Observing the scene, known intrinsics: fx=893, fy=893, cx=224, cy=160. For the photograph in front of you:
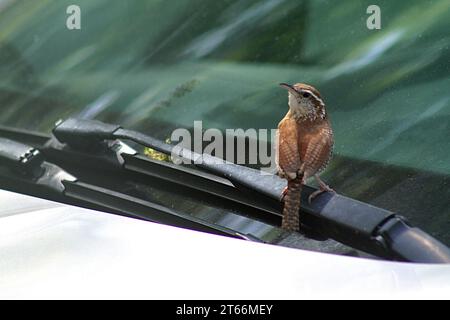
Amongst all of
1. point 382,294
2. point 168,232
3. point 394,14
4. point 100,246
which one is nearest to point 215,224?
point 168,232

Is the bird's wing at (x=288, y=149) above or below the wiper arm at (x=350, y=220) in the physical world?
above

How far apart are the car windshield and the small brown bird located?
33mm

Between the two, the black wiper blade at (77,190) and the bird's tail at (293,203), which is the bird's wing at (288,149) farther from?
the black wiper blade at (77,190)

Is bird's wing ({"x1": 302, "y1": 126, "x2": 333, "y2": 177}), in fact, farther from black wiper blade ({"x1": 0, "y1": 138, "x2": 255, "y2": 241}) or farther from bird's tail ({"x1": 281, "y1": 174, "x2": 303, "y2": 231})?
black wiper blade ({"x1": 0, "y1": 138, "x2": 255, "y2": 241})

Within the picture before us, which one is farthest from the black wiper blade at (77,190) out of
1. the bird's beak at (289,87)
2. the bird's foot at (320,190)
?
the bird's beak at (289,87)

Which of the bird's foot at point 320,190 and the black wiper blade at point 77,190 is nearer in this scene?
the bird's foot at point 320,190

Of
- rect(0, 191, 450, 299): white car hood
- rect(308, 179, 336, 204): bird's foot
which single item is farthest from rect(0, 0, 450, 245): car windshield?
rect(0, 191, 450, 299): white car hood

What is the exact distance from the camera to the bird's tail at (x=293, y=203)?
200cm

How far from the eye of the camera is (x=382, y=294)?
5.92ft

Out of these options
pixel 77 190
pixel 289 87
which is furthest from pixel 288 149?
pixel 77 190

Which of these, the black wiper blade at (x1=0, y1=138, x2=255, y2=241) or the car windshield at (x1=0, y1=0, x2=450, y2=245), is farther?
the black wiper blade at (x1=0, y1=138, x2=255, y2=241)

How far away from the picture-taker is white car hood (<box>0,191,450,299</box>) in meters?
1.84

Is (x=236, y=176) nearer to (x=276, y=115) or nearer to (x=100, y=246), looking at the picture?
(x=276, y=115)

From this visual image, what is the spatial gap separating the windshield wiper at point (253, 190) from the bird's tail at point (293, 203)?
0.02 meters
